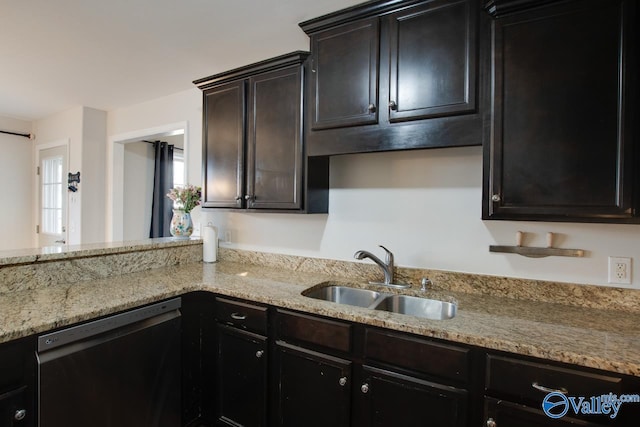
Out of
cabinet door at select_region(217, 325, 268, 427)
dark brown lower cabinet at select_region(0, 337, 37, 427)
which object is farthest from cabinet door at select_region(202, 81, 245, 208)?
dark brown lower cabinet at select_region(0, 337, 37, 427)

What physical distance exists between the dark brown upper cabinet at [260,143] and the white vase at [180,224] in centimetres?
32

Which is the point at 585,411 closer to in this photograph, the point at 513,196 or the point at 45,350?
the point at 513,196

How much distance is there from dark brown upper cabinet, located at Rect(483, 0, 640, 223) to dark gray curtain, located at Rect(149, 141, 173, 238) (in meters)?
3.72

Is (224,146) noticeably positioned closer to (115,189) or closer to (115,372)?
(115,372)

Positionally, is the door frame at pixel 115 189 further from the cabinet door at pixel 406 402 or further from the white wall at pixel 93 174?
the cabinet door at pixel 406 402

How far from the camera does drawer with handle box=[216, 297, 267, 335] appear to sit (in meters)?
1.65

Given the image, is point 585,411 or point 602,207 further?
point 602,207

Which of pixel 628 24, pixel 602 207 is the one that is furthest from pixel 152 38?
pixel 602 207

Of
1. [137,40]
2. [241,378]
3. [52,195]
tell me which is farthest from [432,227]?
[52,195]

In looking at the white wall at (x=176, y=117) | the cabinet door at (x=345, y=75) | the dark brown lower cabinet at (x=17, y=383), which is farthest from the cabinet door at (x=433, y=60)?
the white wall at (x=176, y=117)

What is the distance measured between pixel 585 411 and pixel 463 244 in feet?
2.89

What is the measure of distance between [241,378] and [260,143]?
1382mm

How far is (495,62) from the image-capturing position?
1388 mm

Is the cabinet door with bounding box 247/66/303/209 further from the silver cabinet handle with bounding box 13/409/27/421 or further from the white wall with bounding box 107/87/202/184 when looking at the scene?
the silver cabinet handle with bounding box 13/409/27/421
